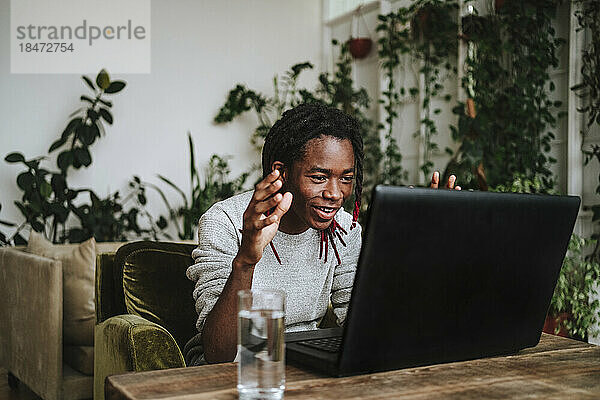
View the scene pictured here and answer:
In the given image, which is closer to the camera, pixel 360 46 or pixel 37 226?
pixel 37 226

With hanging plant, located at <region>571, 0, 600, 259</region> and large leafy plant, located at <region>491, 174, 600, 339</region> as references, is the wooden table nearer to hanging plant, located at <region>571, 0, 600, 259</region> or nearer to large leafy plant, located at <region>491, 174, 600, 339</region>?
large leafy plant, located at <region>491, 174, 600, 339</region>

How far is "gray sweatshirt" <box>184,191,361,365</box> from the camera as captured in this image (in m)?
1.46

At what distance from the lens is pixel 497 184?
367 cm

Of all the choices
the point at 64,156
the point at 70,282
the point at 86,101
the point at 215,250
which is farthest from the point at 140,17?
the point at 215,250

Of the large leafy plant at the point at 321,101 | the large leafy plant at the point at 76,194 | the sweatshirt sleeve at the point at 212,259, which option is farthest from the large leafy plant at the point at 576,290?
the large leafy plant at the point at 76,194

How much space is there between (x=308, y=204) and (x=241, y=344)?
606 millimetres

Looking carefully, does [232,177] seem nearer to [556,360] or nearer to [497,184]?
[497,184]

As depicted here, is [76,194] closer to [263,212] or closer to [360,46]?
[360,46]

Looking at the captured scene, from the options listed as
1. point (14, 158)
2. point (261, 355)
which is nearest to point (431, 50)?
point (14, 158)

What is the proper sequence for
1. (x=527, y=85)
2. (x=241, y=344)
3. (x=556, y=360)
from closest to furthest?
(x=241, y=344), (x=556, y=360), (x=527, y=85)

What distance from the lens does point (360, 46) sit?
473cm

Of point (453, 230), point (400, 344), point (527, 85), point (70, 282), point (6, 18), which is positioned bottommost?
point (70, 282)

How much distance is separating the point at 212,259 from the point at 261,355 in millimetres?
640

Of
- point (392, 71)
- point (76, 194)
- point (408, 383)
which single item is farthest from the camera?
point (392, 71)
